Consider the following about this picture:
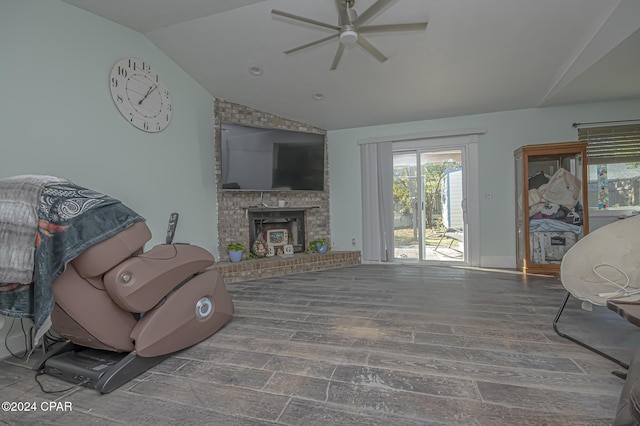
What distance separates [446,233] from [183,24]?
14.5ft

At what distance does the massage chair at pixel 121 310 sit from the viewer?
1.41 meters

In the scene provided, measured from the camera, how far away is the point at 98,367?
1.50m

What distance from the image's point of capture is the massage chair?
141 cm

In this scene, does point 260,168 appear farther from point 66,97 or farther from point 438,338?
point 438,338

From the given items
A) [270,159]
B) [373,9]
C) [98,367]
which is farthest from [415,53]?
[98,367]

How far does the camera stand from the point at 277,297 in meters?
2.97

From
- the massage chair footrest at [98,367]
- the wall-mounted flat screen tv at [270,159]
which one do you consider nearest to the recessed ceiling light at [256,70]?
the wall-mounted flat screen tv at [270,159]

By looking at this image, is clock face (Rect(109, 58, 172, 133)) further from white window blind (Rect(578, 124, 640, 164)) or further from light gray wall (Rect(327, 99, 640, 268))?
white window blind (Rect(578, 124, 640, 164))

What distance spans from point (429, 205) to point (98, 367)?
14.4 ft

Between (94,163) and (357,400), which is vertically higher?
(94,163)

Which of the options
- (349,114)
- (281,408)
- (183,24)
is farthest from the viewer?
(349,114)

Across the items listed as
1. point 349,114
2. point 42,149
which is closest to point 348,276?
point 349,114

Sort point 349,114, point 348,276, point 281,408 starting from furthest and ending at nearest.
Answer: point 349,114
point 348,276
point 281,408

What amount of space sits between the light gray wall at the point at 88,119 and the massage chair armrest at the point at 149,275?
1201 millimetres
